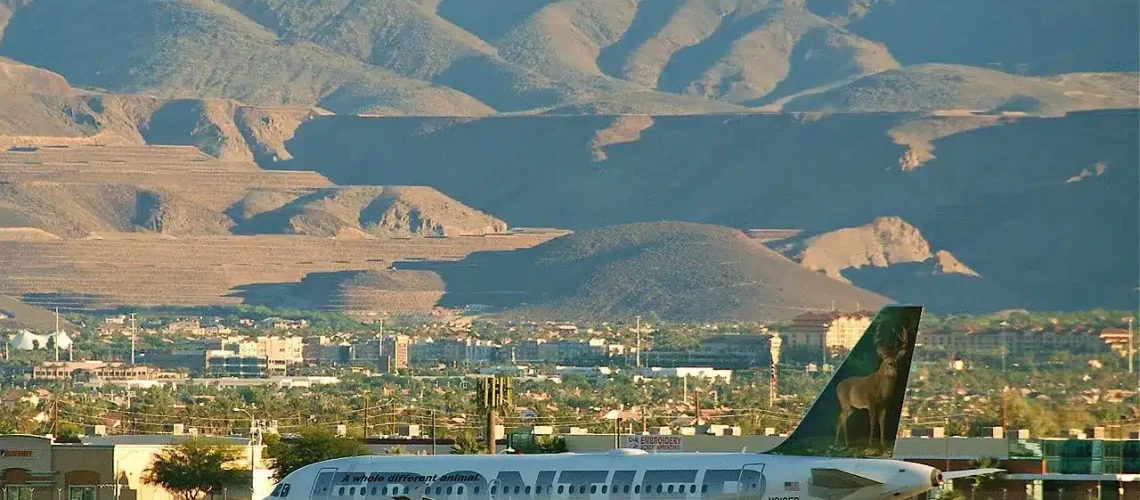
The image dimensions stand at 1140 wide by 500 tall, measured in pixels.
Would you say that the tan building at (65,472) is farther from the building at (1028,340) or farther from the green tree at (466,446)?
the building at (1028,340)

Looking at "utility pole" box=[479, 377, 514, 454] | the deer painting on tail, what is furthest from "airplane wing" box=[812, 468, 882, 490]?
"utility pole" box=[479, 377, 514, 454]

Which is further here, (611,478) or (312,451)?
(312,451)

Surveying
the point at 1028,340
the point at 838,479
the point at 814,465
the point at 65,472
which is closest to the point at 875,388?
the point at 814,465

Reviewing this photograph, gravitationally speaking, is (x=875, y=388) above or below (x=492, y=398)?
below

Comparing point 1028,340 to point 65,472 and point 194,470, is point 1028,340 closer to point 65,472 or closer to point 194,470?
point 194,470

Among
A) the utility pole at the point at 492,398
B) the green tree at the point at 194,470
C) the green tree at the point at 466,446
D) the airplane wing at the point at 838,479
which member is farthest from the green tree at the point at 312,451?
the airplane wing at the point at 838,479

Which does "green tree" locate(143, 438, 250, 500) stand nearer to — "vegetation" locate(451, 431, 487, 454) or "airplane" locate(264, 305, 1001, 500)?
"vegetation" locate(451, 431, 487, 454)
